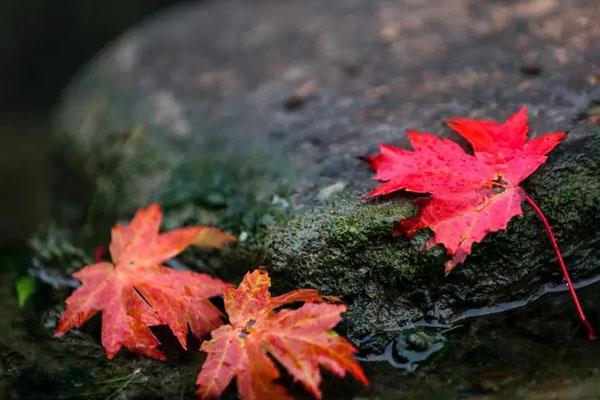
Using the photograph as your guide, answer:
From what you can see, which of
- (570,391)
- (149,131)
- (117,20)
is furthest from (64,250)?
(117,20)

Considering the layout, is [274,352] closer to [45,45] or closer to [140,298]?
[140,298]

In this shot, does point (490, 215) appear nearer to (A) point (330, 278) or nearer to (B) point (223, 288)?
(A) point (330, 278)

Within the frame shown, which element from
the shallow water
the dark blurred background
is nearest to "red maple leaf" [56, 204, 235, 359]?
the shallow water

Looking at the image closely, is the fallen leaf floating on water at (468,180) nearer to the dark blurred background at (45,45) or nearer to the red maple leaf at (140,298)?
the red maple leaf at (140,298)

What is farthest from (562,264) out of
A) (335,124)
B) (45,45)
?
(45,45)

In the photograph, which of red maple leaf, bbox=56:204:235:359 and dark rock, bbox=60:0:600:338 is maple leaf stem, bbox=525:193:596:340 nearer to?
dark rock, bbox=60:0:600:338

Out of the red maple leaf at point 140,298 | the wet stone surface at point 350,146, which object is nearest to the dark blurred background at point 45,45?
the wet stone surface at point 350,146
